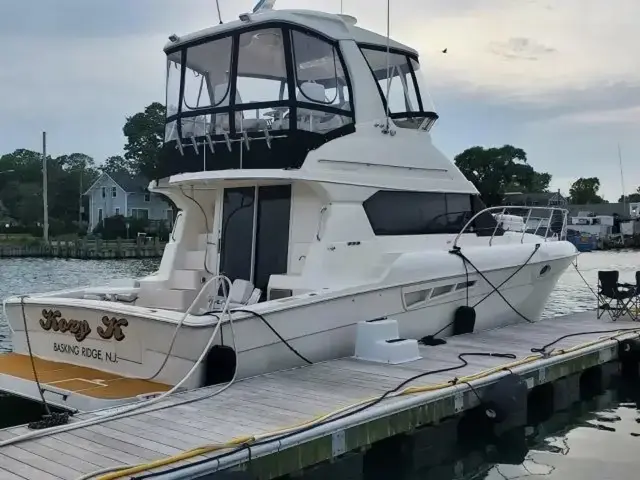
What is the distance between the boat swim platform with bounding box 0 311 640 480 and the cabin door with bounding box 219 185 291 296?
1.66 meters

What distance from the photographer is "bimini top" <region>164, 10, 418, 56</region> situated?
9.09m

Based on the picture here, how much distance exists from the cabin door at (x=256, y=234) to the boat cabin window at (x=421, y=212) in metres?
1.11

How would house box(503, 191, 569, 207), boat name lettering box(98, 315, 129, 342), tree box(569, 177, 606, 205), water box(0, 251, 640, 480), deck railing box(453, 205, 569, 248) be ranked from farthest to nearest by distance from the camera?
tree box(569, 177, 606, 205) < house box(503, 191, 569, 207) < deck railing box(453, 205, 569, 248) < boat name lettering box(98, 315, 129, 342) < water box(0, 251, 640, 480)

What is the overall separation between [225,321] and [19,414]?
287 centimetres

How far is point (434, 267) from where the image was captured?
31.7ft

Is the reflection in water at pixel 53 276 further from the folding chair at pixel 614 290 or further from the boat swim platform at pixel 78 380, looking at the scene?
the folding chair at pixel 614 290

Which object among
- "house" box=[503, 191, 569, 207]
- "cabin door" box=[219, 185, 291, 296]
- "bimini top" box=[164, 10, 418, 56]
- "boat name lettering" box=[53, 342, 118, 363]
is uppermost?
"bimini top" box=[164, 10, 418, 56]

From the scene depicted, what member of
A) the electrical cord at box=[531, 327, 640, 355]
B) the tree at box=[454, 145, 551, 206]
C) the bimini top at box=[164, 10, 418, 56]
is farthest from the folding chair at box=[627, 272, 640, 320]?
the tree at box=[454, 145, 551, 206]

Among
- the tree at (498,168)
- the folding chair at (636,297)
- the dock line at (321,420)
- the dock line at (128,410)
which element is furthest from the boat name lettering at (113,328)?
the tree at (498,168)

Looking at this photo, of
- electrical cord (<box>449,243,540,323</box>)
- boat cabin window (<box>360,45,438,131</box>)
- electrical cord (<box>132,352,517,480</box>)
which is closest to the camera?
electrical cord (<box>132,352,517,480</box>)

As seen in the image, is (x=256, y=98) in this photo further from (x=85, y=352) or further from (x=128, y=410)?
(x=128, y=410)

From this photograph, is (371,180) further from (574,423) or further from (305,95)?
(574,423)

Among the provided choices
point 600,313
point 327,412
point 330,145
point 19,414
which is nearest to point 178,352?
point 327,412

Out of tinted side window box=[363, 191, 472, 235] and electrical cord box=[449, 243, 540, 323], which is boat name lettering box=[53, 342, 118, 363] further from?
electrical cord box=[449, 243, 540, 323]
